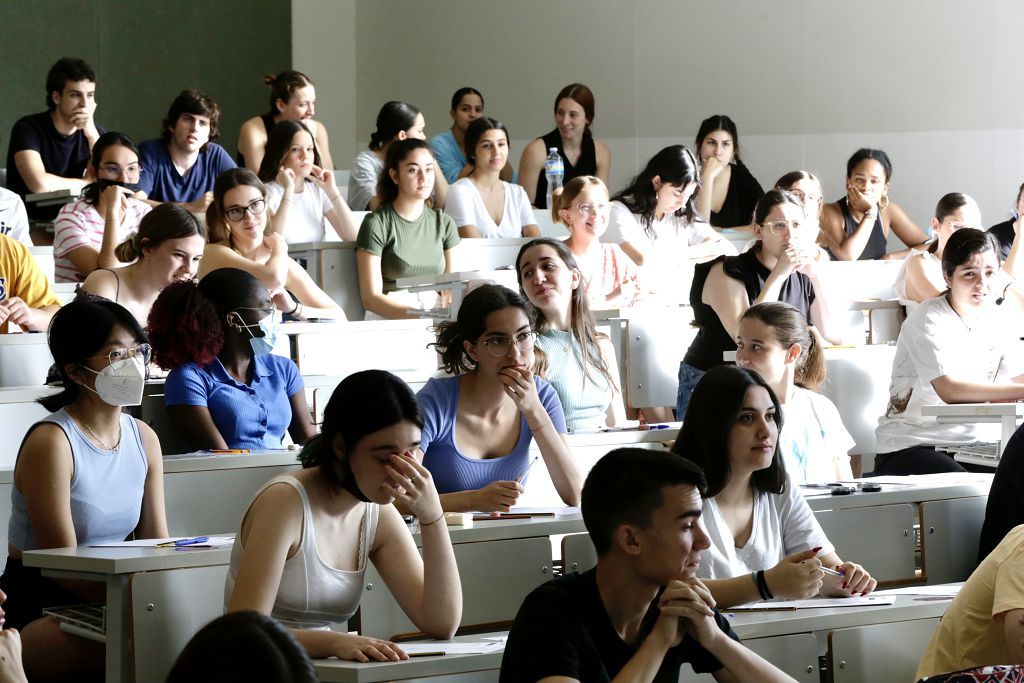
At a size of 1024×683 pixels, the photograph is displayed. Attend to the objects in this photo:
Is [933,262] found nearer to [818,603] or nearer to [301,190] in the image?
[301,190]

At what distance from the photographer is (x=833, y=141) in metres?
8.54

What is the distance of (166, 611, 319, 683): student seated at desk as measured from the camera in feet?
3.41

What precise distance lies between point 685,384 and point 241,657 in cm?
400

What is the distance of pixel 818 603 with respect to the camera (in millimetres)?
2633

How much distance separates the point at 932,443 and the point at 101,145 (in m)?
3.29

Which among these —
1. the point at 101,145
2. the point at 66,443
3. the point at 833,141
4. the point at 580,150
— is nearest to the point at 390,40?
the point at 580,150

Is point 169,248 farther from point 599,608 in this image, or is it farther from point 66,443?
point 599,608

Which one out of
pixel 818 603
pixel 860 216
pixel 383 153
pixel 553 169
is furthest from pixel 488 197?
pixel 818 603

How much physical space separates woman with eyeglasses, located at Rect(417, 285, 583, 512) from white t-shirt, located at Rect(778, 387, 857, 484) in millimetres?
863

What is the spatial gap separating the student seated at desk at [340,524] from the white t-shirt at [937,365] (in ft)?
8.67

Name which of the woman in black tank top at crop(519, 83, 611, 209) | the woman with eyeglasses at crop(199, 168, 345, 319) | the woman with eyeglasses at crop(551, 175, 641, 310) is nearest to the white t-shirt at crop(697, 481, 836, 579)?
the woman with eyeglasses at crop(551, 175, 641, 310)

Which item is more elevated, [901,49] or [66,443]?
[901,49]

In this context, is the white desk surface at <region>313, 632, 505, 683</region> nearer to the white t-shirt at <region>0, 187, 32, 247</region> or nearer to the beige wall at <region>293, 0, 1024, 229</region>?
the white t-shirt at <region>0, 187, 32, 247</region>

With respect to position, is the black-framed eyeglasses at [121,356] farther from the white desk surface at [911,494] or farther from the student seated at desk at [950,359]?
the student seated at desk at [950,359]
